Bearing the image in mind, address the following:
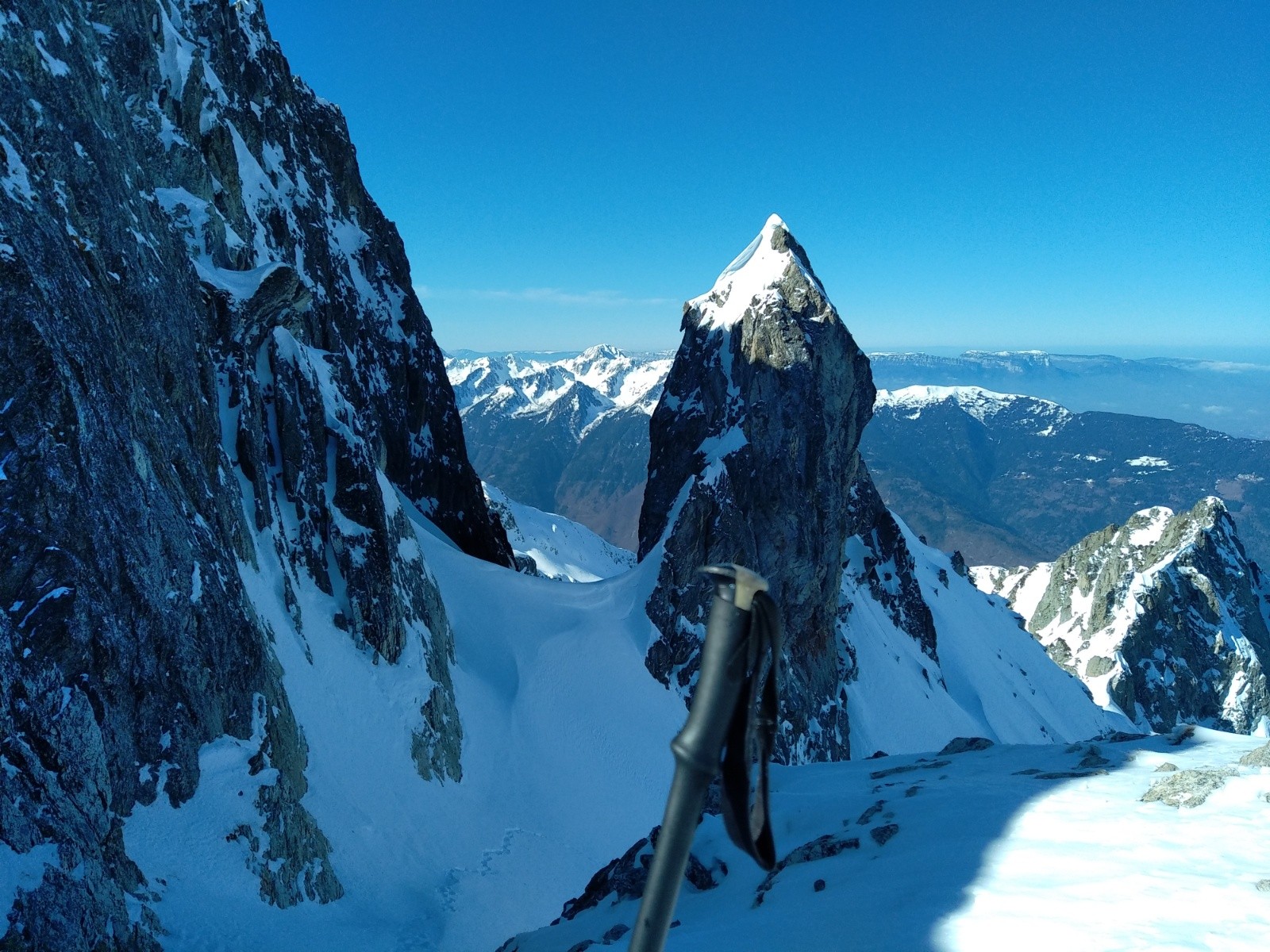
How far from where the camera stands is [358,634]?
27062mm

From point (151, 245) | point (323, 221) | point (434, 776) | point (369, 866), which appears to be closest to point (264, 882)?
point (369, 866)

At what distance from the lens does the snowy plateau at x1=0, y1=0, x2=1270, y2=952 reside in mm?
10633

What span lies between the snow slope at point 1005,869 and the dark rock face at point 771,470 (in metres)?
31.9

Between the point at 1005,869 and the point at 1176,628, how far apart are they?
442 ft

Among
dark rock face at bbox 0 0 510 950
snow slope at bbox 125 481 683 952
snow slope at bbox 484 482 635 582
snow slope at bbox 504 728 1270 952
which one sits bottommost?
snow slope at bbox 484 482 635 582

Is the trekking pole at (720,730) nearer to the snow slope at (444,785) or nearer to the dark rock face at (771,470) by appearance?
the snow slope at (444,785)

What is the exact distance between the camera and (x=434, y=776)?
88.9 feet

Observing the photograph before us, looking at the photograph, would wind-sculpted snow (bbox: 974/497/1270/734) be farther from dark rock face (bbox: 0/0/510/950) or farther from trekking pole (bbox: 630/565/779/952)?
trekking pole (bbox: 630/565/779/952)

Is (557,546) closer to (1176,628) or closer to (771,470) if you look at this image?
(771,470)

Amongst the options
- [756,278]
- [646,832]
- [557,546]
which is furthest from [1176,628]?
[646,832]

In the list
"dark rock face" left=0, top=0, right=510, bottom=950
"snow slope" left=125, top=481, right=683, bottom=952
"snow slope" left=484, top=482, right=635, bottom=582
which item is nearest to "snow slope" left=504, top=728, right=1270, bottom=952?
"snow slope" left=125, top=481, right=683, bottom=952

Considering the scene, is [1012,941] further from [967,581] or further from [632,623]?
[967,581]

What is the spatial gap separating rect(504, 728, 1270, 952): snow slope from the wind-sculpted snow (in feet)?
373

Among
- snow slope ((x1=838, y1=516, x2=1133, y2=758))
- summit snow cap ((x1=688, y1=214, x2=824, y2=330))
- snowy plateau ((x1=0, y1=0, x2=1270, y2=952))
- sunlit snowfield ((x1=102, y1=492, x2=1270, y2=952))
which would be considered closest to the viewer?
sunlit snowfield ((x1=102, y1=492, x2=1270, y2=952))
